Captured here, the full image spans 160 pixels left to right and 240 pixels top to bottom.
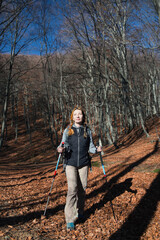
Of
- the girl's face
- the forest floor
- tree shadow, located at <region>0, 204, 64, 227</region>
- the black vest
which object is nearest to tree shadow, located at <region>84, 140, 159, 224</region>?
the forest floor

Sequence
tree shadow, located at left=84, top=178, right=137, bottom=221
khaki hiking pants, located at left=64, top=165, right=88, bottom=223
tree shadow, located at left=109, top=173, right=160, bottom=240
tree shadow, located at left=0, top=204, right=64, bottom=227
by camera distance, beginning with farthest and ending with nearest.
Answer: tree shadow, located at left=84, top=178, right=137, bottom=221 < tree shadow, located at left=0, top=204, right=64, bottom=227 < khaki hiking pants, located at left=64, top=165, right=88, bottom=223 < tree shadow, located at left=109, top=173, right=160, bottom=240

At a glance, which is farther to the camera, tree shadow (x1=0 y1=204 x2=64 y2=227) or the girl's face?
tree shadow (x1=0 y1=204 x2=64 y2=227)

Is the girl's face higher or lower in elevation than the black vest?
higher

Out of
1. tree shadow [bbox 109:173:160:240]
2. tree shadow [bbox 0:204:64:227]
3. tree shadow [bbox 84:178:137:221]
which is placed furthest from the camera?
tree shadow [bbox 84:178:137:221]

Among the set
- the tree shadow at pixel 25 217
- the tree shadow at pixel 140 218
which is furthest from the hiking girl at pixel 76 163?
the tree shadow at pixel 25 217

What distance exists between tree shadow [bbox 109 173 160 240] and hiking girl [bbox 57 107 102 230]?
77 centimetres

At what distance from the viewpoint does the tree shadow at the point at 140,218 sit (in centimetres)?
280

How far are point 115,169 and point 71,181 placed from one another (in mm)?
3359

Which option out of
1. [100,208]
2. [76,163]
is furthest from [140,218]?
[76,163]

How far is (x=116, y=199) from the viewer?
4070 millimetres

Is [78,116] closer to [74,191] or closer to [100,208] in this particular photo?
[74,191]

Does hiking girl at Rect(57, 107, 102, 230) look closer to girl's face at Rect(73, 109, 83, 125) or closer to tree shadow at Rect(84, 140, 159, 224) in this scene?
girl's face at Rect(73, 109, 83, 125)

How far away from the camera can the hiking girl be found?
9.93 ft

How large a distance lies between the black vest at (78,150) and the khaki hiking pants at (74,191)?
0.11 m
